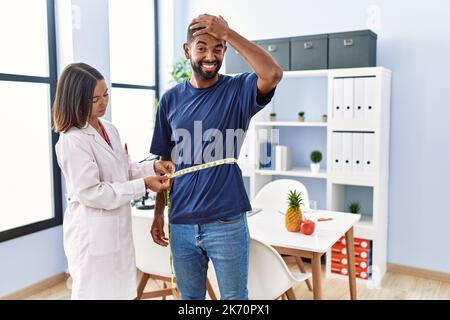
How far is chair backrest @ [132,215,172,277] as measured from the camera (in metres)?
2.49

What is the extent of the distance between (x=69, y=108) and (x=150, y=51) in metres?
3.11

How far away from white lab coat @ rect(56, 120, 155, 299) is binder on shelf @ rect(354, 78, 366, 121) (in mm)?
2211

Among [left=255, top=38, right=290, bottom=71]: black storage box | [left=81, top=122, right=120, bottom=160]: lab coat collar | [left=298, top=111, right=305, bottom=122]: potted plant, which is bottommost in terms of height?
[left=81, top=122, right=120, bottom=160]: lab coat collar

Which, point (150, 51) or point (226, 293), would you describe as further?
point (150, 51)

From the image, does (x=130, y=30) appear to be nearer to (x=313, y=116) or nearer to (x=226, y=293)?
(x=313, y=116)

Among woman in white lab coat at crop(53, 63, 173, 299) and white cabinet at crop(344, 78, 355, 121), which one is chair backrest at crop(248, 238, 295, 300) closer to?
woman in white lab coat at crop(53, 63, 173, 299)

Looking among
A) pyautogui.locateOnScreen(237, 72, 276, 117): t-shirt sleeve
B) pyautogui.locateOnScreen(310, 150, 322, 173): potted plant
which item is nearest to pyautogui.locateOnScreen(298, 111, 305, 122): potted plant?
pyautogui.locateOnScreen(310, 150, 322, 173): potted plant

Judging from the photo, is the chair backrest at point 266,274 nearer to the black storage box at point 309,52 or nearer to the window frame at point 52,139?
the window frame at point 52,139

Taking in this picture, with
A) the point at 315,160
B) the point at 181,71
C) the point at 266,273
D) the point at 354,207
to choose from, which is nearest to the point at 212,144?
the point at 266,273

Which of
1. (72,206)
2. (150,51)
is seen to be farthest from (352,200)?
(72,206)

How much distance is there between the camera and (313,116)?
4.06m

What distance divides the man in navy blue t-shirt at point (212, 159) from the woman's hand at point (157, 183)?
47 millimetres
